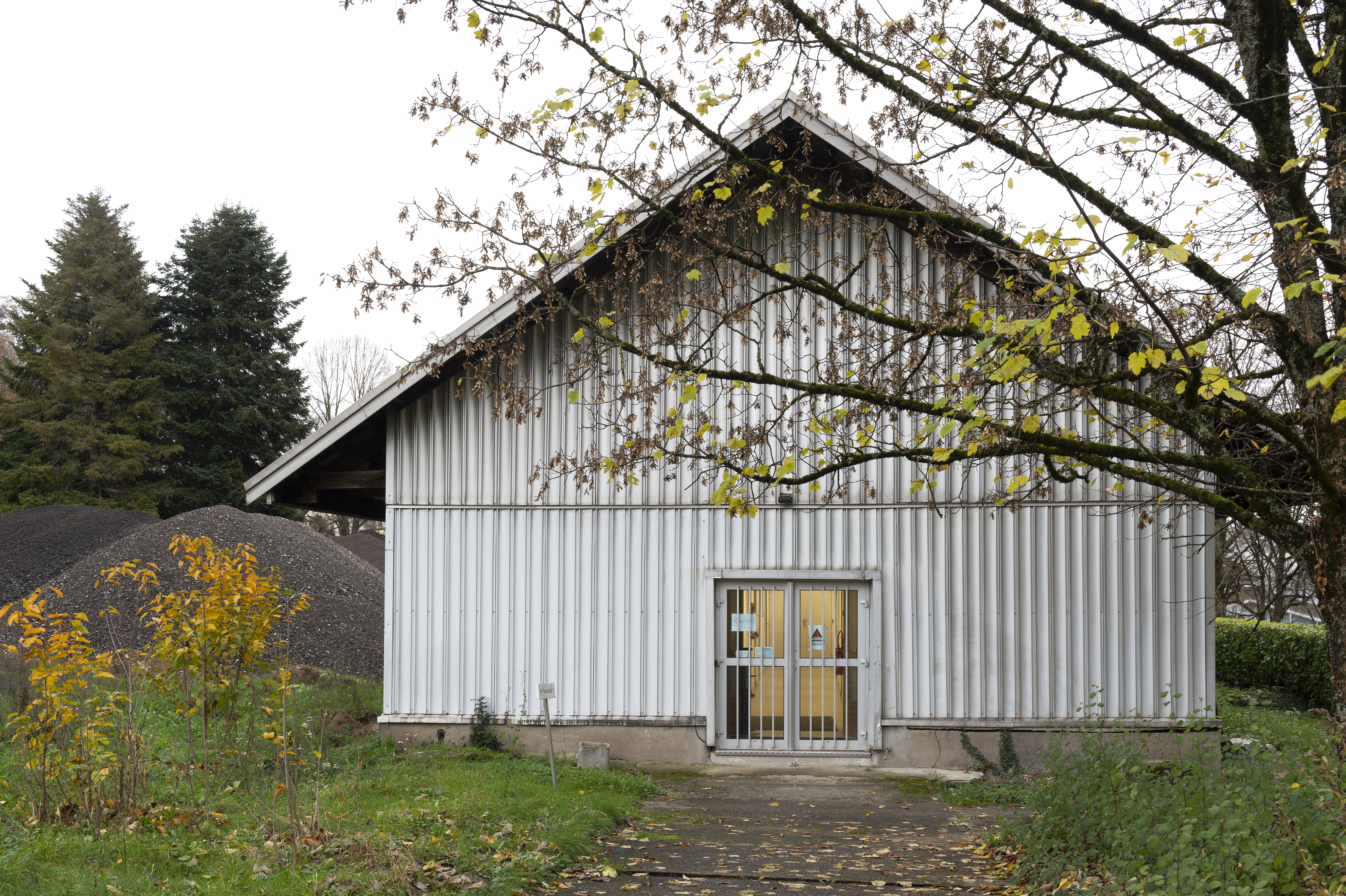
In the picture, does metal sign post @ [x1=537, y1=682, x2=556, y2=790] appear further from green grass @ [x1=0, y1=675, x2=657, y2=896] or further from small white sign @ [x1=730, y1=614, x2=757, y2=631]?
small white sign @ [x1=730, y1=614, x2=757, y2=631]

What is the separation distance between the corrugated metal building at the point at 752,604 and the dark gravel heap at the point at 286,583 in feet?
26.7

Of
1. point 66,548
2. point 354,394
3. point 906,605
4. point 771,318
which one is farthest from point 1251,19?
point 354,394

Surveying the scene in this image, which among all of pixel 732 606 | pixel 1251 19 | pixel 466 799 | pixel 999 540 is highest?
pixel 1251 19

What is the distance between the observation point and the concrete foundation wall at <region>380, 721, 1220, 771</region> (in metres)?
11.1

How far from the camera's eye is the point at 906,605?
11.4 metres

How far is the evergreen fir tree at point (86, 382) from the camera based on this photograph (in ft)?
121

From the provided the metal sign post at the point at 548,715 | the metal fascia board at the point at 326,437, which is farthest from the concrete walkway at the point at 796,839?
the metal fascia board at the point at 326,437

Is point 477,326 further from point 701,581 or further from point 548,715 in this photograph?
point 548,715

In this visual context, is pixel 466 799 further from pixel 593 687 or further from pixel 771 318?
pixel 771 318

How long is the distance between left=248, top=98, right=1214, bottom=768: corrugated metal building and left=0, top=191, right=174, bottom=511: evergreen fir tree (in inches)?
1179

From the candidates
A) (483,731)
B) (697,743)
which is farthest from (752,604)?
(483,731)

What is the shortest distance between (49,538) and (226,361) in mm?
13221

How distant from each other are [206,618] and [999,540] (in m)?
8.10

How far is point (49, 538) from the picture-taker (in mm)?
28469
